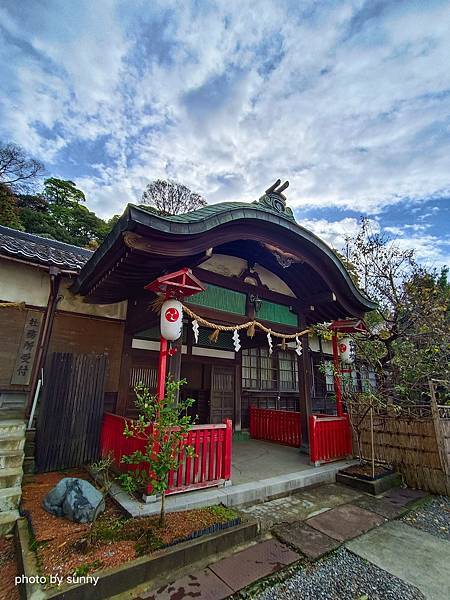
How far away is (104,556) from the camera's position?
9.02ft

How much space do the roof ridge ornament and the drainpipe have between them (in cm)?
454

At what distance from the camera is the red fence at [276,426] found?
7863 mm

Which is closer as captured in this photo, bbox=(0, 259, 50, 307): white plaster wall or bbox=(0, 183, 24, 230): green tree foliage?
bbox=(0, 259, 50, 307): white plaster wall

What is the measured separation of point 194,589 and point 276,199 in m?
5.91

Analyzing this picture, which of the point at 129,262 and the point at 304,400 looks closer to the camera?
the point at 129,262

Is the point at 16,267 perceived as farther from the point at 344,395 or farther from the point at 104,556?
the point at 344,395

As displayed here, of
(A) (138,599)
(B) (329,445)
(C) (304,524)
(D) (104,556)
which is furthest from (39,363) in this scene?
(B) (329,445)

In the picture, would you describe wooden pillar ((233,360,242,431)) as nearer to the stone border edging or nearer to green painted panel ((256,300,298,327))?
green painted panel ((256,300,298,327))

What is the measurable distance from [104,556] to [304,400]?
16.7 ft

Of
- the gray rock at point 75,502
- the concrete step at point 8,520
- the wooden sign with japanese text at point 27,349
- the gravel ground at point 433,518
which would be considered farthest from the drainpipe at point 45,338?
the gravel ground at point 433,518

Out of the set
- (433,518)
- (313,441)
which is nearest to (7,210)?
(313,441)

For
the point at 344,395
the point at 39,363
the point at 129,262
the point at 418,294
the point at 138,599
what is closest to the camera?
the point at 138,599

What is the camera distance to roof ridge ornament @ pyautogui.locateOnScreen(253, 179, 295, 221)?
231 inches

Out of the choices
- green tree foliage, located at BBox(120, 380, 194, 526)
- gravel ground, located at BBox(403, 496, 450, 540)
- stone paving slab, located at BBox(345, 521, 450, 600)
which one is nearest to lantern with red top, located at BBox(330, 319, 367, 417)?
gravel ground, located at BBox(403, 496, 450, 540)
